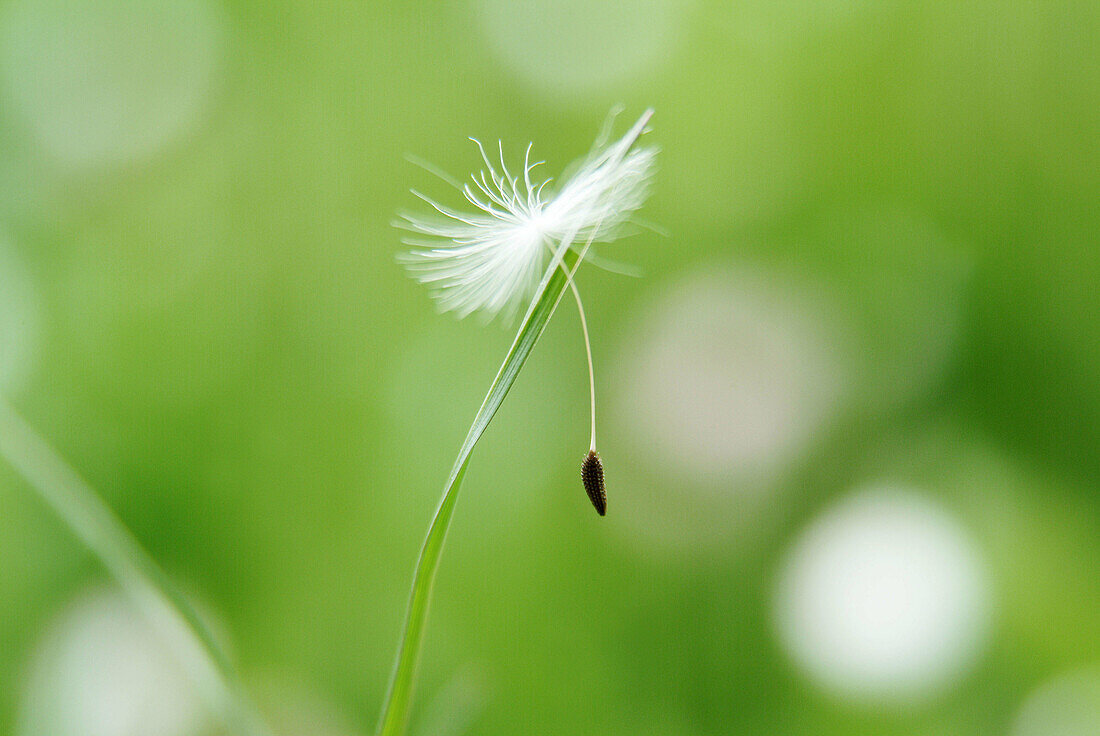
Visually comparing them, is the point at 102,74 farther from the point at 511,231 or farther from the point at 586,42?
the point at 511,231

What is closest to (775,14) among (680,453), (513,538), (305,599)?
(680,453)

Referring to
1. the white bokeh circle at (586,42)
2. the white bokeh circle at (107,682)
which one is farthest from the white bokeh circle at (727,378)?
the white bokeh circle at (107,682)

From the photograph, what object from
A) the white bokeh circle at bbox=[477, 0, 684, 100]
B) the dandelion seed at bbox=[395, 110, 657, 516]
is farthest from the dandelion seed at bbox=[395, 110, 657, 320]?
the white bokeh circle at bbox=[477, 0, 684, 100]

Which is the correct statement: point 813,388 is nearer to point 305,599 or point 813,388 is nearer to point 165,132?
point 305,599

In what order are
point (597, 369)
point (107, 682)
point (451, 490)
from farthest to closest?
point (597, 369), point (107, 682), point (451, 490)

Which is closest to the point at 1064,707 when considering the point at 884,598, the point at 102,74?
the point at 884,598

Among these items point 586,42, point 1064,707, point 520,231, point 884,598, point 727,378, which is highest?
point 586,42
